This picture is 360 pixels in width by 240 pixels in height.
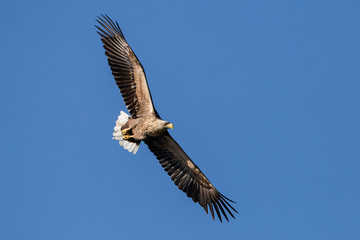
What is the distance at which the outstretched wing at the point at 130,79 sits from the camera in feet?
44.1

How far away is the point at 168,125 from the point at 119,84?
4.96 feet

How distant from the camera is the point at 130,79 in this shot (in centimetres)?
1356

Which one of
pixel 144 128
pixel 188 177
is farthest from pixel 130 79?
pixel 188 177

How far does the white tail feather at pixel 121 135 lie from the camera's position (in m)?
14.0

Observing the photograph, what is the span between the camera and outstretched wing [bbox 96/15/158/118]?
13.4 m

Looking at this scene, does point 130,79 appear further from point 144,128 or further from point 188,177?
point 188,177

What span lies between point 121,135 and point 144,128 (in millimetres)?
909

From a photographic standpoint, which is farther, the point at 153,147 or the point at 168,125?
the point at 153,147

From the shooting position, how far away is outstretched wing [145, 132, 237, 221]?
1420 centimetres

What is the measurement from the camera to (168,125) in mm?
13148

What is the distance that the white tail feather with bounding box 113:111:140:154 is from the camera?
14.0 meters

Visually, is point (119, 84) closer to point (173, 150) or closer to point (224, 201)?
point (173, 150)

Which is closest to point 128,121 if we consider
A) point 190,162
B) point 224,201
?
point 190,162

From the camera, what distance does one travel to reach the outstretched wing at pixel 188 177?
14.2 metres
